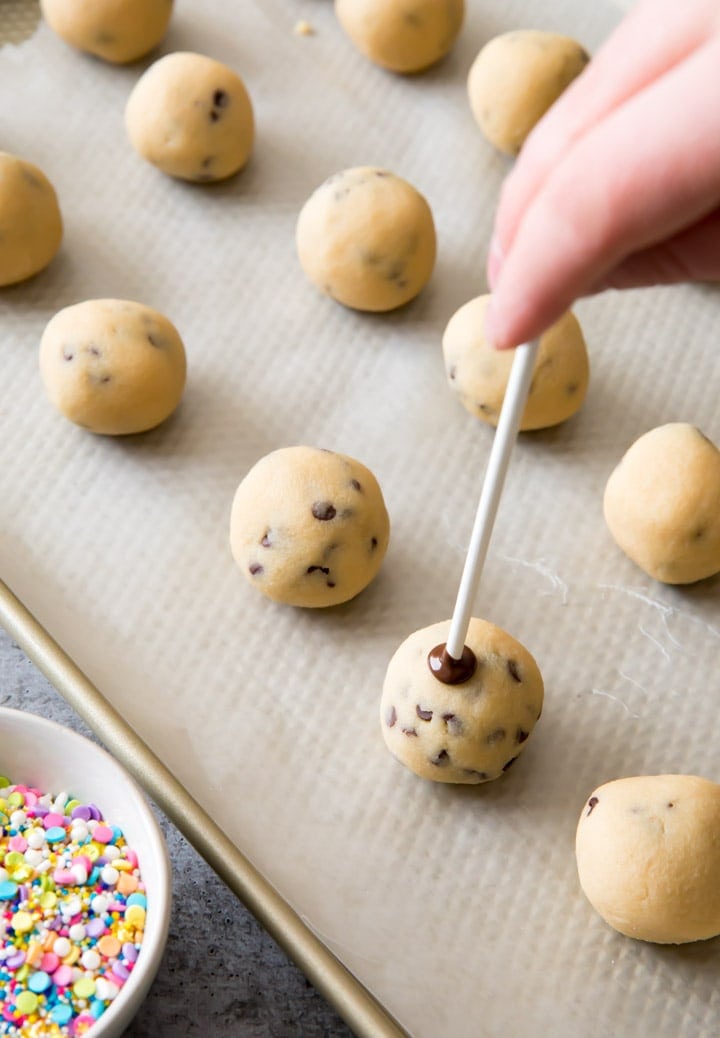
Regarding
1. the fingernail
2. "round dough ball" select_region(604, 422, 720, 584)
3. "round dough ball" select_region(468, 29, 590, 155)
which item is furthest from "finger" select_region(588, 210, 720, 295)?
"round dough ball" select_region(468, 29, 590, 155)

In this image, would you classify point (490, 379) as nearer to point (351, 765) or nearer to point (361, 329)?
point (361, 329)

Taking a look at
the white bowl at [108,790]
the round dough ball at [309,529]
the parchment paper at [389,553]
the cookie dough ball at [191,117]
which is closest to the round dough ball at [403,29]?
the parchment paper at [389,553]

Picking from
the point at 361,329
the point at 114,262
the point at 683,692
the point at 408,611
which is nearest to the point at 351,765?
the point at 408,611

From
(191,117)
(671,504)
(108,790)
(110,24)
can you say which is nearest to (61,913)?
(108,790)

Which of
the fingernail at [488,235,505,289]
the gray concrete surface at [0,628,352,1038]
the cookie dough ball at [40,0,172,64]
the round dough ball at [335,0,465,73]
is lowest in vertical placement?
A: the gray concrete surface at [0,628,352,1038]

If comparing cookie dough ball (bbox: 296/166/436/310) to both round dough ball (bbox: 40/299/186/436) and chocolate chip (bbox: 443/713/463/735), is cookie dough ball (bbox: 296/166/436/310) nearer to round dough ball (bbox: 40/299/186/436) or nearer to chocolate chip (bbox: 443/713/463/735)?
round dough ball (bbox: 40/299/186/436)

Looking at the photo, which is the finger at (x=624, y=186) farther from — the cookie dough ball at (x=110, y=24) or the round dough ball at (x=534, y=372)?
the cookie dough ball at (x=110, y=24)

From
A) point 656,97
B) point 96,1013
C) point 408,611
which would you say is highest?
point 656,97
